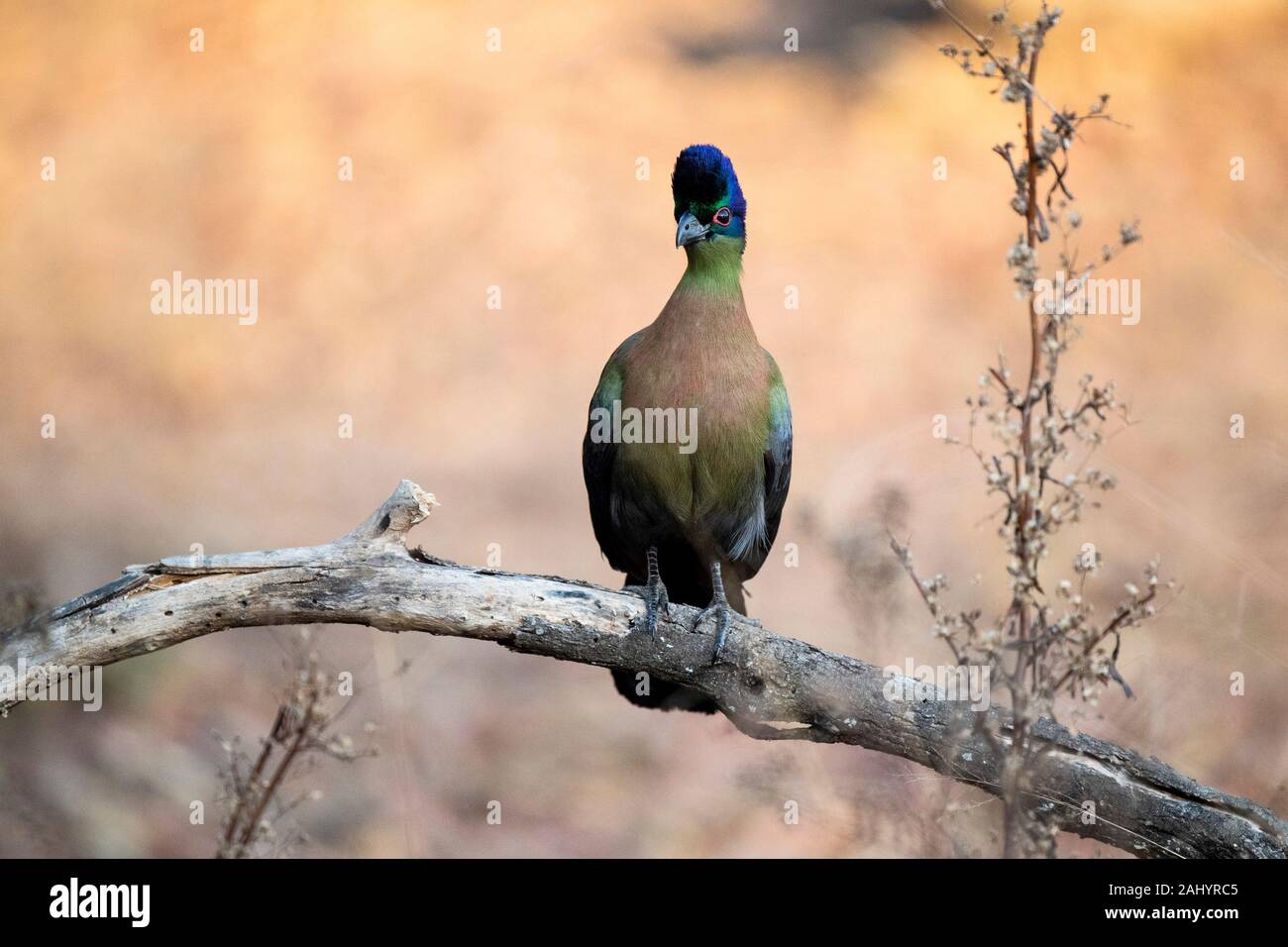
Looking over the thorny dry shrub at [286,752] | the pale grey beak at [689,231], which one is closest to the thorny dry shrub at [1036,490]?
the thorny dry shrub at [286,752]

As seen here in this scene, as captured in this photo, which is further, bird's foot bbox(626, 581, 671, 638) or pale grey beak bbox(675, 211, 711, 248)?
pale grey beak bbox(675, 211, 711, 248)

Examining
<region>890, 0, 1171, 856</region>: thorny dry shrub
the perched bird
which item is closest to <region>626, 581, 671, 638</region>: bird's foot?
the perched bird

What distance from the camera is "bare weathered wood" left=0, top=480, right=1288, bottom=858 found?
3355 millimetres

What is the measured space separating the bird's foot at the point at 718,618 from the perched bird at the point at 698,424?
59 millimetres

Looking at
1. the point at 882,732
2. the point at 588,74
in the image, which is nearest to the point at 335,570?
the point at 882,732

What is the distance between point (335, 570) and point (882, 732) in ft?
5.44

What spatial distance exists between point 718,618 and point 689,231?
1.31 meters

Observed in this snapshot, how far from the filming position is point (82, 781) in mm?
7211

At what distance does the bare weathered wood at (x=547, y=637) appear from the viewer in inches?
132

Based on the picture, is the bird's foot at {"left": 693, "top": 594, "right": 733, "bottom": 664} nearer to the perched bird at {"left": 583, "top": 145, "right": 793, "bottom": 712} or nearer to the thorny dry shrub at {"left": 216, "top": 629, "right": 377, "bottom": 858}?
the perched bird at {"left": 583, "top": 145, "right": 793, "bottom": 712}

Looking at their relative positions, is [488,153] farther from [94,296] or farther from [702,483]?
[702,483]

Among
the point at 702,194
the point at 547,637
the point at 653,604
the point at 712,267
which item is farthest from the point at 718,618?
the point at 702,194

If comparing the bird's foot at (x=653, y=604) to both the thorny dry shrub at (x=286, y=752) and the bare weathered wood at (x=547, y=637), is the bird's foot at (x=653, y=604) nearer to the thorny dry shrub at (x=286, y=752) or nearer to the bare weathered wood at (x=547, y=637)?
the bare weathered wood at (x=547, y=637)

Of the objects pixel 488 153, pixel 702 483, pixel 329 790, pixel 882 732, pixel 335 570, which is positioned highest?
pixel 488 153
